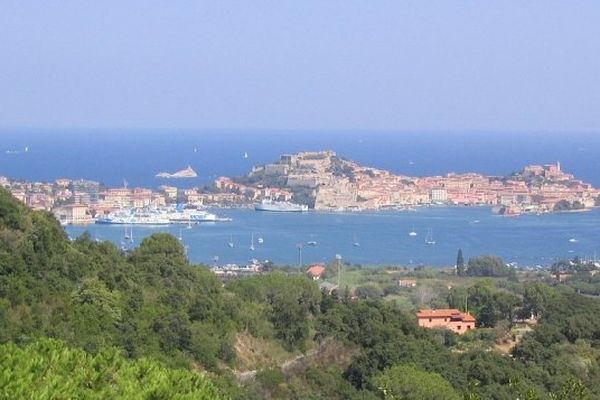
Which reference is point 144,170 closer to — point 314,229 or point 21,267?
point 314,229

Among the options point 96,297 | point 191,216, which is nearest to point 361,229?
point 191,216

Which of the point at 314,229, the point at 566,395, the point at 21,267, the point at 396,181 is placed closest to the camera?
the point at 566,395

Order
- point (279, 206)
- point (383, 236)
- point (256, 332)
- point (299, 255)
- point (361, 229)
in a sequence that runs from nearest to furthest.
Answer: point (256, 332) → point (299, 255) → point (383, 236) → point (361, 229) → point (279, 206)

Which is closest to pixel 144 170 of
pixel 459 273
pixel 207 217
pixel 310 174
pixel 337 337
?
pixel 310 174

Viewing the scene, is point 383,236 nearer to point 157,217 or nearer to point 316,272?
point 157,217

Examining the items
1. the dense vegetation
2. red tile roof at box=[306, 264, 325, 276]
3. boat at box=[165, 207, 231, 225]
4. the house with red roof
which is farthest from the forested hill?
boat at box=[165, 207, 231, 225]
